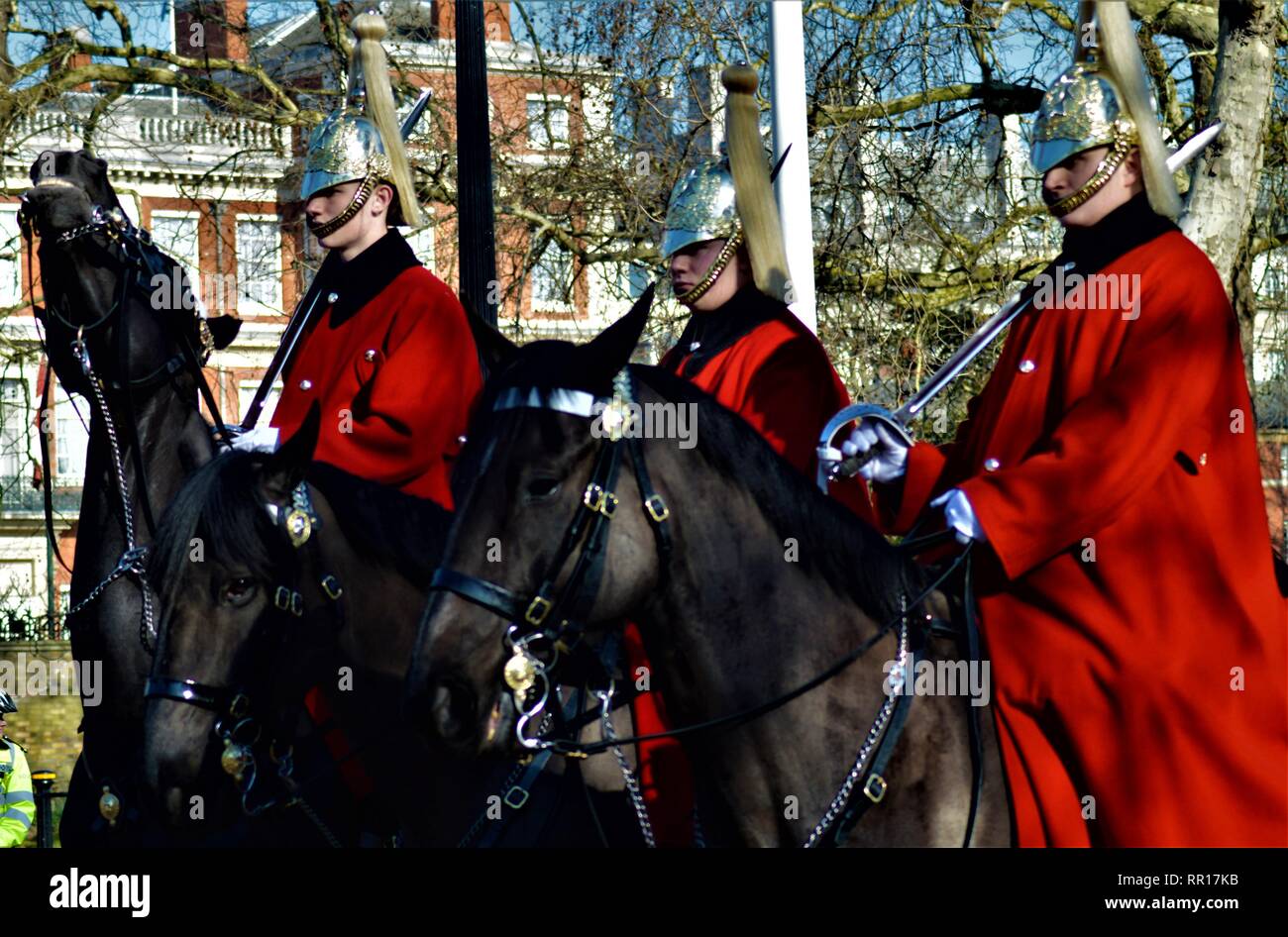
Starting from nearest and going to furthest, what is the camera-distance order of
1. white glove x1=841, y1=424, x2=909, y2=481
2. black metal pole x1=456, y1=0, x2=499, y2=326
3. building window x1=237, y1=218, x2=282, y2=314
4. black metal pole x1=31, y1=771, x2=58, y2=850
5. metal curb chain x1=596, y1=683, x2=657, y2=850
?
1. white glove x1=841, y1=424, x2=909, y2=481
2. metal curb chain x1=596, y1=683, x2=657, y2=850
3. black metal pole x1=456, y1=0, x2=499, y2=326
4. black metal pole x1=31, y1=771, x2=58, y2=850
5. building window x1=237, y1=218, x2=282, y2=314

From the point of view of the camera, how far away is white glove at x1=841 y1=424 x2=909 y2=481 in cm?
493

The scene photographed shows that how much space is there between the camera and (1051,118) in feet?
16.6

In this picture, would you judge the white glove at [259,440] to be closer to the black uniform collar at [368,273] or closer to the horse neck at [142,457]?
the horse neck at [142,457]

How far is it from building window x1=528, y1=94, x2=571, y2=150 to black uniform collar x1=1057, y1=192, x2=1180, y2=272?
10.9 meters

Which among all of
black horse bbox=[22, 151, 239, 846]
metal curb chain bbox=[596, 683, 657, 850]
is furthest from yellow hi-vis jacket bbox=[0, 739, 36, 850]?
metal curb chain bbox=[596, 683, 657, 850]

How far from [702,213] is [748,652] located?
207 cm

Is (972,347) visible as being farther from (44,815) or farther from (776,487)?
(44,815)

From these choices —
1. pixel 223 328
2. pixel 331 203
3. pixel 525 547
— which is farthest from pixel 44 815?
pixel 525 547

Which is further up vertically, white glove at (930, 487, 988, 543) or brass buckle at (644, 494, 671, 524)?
brass buckle at (644, 494, 671, 524)

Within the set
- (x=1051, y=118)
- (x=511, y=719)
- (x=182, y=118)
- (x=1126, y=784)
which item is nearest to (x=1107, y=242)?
(x=1051, y=118)

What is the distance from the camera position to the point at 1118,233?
4969 millimetres

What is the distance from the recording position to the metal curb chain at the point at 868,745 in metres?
4.45

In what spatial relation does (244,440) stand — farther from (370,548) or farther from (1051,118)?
(1051,118)

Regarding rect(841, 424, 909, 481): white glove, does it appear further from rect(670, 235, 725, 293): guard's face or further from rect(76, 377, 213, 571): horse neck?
rect(76, 377, 213, 571): horse neck
